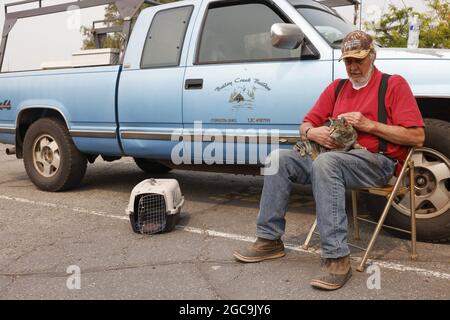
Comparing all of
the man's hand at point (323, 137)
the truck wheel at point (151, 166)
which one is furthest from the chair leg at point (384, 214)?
the truck wheel at point (151, 166)

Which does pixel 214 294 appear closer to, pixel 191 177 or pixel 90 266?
pixel 90 266

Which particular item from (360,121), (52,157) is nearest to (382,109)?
(360,121)

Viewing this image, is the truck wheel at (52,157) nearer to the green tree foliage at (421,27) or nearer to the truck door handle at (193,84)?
the truck door handle at (193,84)

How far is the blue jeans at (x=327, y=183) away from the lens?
267 cm

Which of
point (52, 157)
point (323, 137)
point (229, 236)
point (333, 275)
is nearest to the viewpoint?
point (333, 275)

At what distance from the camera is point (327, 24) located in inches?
159

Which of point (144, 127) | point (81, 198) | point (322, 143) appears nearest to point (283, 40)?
point (322, 143)

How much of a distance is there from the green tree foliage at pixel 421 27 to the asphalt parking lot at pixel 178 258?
6.10m

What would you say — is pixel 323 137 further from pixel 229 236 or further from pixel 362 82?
pixel 229 236

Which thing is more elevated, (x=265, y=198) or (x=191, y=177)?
(x=265, y=198)

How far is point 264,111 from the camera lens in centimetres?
379

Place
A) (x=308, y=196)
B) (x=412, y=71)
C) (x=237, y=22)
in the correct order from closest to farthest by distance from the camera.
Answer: (x=412, y=71), (x=237, y=22), (x=308, y=196)

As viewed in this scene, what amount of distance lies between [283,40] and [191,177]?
3.09 m

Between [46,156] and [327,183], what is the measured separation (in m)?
3.64
